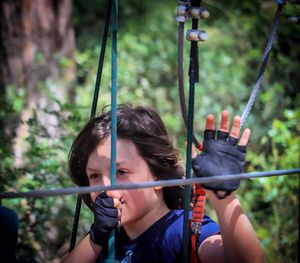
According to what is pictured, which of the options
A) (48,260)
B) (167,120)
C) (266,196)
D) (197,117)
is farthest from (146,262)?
(197,117)

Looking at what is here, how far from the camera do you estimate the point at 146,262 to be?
1.93 m

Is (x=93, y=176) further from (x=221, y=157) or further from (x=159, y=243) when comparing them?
(x=221, y=157)

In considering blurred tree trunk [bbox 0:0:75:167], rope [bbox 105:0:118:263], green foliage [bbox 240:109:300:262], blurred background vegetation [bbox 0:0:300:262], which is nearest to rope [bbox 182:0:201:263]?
rope [bbox 105:0:118:263]

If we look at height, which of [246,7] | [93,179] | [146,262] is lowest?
[146,262]

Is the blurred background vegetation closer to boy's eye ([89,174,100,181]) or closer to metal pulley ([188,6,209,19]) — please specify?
boy's eye ([89,174,100,181])

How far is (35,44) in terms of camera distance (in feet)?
16.7

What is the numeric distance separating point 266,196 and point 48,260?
153 cm

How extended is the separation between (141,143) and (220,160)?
0.61 metres

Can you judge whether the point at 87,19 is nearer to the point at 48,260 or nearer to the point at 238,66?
the point at 238,66

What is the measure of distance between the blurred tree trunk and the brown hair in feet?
9.19

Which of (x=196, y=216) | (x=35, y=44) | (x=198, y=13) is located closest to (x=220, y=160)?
(x=196, y=216)

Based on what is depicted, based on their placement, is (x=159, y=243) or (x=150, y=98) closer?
(x=159, y=243)

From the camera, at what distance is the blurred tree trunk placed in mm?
5000

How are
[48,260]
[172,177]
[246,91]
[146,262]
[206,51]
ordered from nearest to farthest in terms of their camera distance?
1. [146,262]
2. [172,177]
3. [48,260]
4. [246,91]
5. [206,51]
